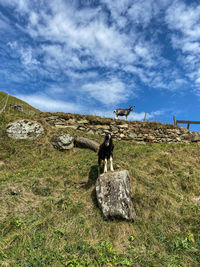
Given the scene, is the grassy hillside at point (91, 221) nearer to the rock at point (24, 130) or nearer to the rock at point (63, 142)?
the rock at point (63, 142)

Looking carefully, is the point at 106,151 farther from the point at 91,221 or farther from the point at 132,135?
the point at 132,135

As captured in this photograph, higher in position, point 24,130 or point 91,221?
point 24,130

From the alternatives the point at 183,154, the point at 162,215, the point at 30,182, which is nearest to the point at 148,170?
the point at 162,215

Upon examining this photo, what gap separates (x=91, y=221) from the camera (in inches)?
181

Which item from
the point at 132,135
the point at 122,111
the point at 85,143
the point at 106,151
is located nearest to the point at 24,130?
the point at 85,143

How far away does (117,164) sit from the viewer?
7668mm

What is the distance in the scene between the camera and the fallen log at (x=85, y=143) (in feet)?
35.0

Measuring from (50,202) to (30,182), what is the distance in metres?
1.71

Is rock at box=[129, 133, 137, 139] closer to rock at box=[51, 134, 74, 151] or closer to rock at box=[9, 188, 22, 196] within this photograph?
rock at box=[51, 134, 74, 151]

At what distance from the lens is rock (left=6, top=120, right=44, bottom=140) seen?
A: 1078 centimetres

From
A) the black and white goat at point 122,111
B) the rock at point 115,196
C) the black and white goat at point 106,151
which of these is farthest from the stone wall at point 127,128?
the rock at point 115,196

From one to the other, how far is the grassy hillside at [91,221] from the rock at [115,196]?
0.26 m

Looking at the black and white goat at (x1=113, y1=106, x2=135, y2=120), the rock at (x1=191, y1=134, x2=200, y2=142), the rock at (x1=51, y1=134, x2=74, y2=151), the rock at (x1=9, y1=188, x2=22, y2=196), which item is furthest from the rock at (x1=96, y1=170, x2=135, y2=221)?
the black and white goat at (x1=113, y1=106, x2=135, y2=120)

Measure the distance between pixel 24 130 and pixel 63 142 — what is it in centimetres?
315
